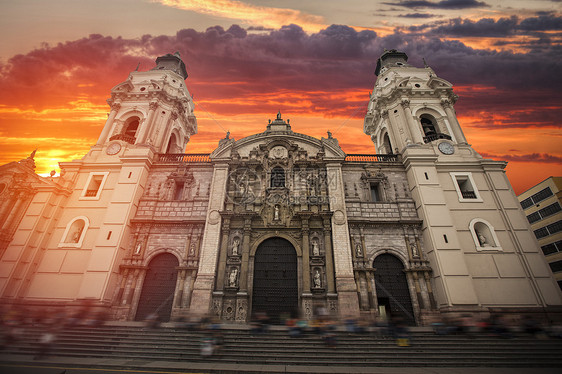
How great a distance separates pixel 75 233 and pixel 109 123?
37.9 feet

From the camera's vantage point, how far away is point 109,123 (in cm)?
2536

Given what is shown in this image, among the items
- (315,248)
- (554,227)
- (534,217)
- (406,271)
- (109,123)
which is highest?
(109,123)

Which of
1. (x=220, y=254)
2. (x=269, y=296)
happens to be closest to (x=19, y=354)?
(x=220, y=254)

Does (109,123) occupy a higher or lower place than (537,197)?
higher

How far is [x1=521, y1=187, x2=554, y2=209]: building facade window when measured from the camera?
123 feet

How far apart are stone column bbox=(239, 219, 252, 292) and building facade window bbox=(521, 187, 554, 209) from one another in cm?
4567

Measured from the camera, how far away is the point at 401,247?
61.9 ft

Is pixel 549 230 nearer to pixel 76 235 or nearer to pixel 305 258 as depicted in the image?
pixel 305 258

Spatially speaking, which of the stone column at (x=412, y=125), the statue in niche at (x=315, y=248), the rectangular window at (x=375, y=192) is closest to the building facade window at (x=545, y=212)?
the stone column at (x=412, y=125)

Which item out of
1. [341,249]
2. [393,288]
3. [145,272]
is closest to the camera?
[393,288]

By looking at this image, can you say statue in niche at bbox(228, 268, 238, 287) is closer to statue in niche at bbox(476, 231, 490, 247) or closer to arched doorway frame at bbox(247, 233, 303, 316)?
arched doorway frame at bbox(247, 233, 303, 316)

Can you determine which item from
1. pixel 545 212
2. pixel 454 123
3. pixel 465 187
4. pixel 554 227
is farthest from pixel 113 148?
pixel 545 212

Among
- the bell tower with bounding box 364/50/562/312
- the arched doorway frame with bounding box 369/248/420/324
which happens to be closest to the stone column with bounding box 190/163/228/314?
the arched doorway frame with bounding box 369/248/420/324

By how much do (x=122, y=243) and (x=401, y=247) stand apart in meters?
20.8
